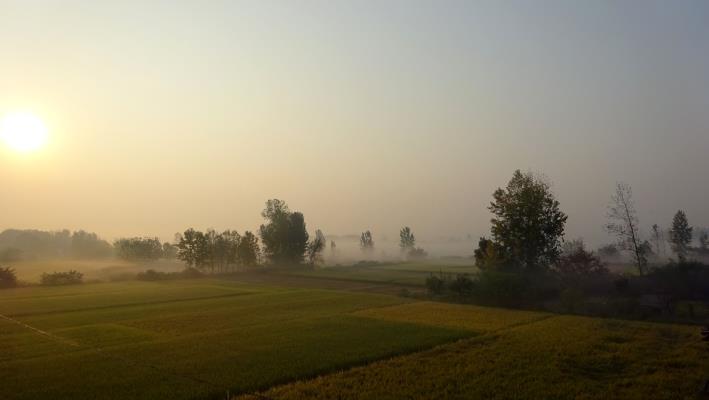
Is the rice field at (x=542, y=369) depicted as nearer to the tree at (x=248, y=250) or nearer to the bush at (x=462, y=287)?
the bush at (x=462, y=287)

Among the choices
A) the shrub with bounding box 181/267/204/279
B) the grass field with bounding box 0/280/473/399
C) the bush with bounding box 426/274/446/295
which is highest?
the shrub with bounding box 181/267/204/279

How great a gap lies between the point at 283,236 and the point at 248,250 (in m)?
11.2

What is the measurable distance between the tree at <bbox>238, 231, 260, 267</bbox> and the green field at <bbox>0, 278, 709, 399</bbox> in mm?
80741

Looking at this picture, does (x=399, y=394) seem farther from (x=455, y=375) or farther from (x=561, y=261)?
(x=561, y=261)

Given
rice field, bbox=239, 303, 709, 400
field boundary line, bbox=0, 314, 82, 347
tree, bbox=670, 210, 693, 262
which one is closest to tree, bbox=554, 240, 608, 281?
rice field, bbox=239, 303, 709, 400

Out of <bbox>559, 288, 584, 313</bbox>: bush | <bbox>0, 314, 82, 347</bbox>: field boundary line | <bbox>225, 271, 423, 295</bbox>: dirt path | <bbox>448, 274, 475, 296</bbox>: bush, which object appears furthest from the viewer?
<bbox>225, 271, 423, 295</bbox>: dirt path

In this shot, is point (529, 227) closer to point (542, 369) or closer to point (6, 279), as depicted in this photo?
point (542, 369)

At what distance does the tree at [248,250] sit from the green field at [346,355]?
8074 centimetres

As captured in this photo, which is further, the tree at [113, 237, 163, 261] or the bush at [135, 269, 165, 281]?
the tree at [113, 237, 163, 261]

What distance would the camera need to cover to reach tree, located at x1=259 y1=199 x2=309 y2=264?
133 meters

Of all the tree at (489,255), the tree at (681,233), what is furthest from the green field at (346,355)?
the tree at (681,233)

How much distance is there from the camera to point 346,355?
25.9 meters

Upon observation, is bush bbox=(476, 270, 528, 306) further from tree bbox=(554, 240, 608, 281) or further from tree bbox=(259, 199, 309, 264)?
tree bbox=(259, 199, 309, 264)

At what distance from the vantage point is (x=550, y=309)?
4472cm
